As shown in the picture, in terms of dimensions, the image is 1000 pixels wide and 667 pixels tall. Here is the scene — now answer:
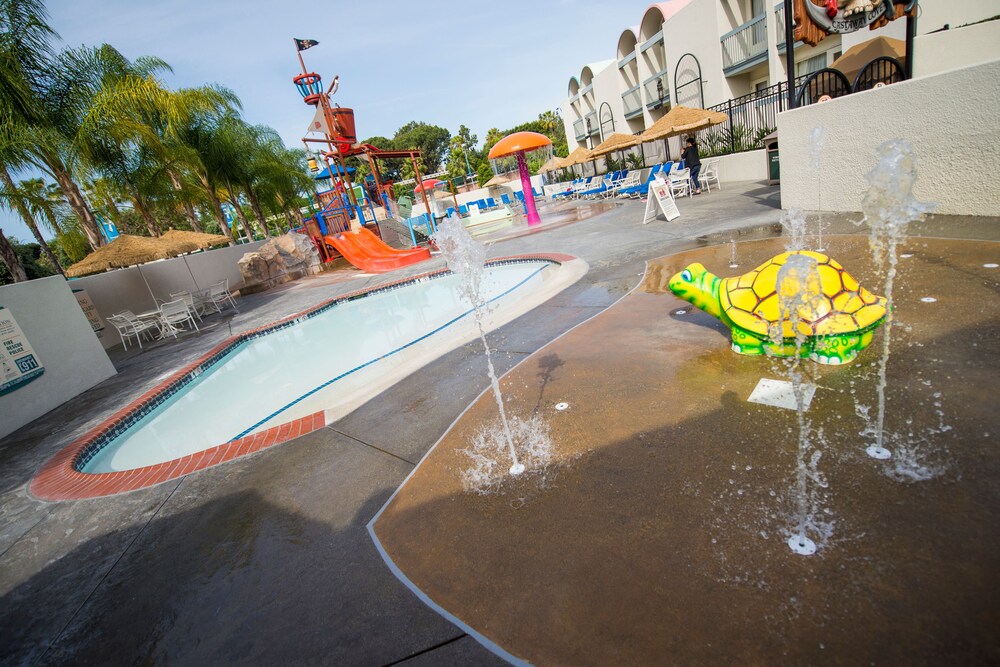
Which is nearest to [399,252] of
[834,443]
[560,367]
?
[560,367]

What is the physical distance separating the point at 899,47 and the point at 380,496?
54.6ft

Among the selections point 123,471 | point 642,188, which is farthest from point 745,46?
point 123,471

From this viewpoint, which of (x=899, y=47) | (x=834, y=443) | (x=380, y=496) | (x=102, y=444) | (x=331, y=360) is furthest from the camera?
(x=899, y=47)

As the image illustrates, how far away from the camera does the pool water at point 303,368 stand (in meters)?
5.83

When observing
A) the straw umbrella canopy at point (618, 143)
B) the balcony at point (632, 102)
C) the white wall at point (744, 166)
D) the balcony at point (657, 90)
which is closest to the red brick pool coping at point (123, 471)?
the white wall at point (744, 166)

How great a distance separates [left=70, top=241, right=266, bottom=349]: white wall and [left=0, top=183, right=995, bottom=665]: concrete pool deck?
32.5 ft

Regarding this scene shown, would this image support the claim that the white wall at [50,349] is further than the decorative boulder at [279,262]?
No

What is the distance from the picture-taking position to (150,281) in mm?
15594

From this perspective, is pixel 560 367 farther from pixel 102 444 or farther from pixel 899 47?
pixel 899 47

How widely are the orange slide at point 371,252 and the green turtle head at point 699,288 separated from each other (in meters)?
13.0

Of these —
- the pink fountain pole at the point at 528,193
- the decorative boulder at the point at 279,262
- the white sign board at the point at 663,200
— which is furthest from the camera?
the pink fountain pole at the point at 528,193

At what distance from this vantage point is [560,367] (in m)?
4.60

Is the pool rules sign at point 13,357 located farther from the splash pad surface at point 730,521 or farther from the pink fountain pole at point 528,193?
the pink fountain pole at point 528,193

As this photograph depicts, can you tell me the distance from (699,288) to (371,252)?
14.8 metres
